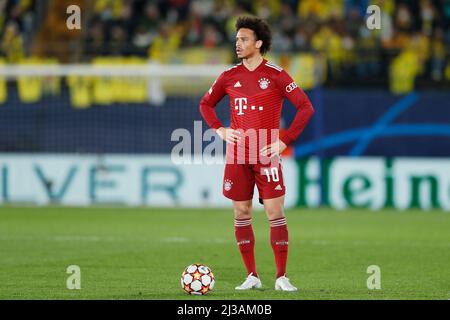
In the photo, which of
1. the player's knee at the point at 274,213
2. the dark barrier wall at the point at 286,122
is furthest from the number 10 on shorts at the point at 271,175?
the dark barrier wall at the point at 286,122

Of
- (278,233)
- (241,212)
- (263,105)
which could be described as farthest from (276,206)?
(263,105)

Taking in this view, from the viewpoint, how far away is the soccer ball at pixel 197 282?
27.9 ft

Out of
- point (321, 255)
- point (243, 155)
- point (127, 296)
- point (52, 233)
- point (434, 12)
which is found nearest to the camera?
point (127, 296)

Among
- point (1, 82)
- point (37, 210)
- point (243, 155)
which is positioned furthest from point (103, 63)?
point (243, 155)

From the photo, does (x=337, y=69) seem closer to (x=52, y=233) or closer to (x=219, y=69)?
(x=219, y=69)

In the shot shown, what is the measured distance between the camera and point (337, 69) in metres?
20.2

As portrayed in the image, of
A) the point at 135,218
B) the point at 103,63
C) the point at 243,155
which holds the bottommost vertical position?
the point at 135,218

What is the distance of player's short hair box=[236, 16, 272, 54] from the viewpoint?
9070 millimetres

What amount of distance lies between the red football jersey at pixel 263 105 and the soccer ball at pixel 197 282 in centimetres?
114

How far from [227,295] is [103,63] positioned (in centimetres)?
1265

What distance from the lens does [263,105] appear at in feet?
29.7

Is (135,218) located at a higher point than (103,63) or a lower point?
lower
